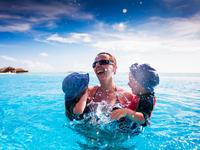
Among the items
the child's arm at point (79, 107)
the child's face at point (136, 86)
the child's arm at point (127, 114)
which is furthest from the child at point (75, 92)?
the child's face at point (136, 86)

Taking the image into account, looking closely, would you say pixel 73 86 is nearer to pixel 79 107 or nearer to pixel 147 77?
pixel 79 107

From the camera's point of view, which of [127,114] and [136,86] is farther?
[136,86]

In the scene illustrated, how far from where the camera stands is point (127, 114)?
2125 millimetres

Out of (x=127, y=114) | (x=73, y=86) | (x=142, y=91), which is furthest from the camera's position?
(x=142, y=91)

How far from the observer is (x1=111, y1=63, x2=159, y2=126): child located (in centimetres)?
219

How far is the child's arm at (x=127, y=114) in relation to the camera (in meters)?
2.10

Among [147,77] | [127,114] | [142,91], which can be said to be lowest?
[127,114]

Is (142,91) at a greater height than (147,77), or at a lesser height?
lesser

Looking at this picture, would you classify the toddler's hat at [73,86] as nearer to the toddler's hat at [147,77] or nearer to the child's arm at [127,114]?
the child's arm at [127,114]

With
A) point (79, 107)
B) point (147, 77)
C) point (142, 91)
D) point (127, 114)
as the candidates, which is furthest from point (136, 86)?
point (79, 107)

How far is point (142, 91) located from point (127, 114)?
0.59m

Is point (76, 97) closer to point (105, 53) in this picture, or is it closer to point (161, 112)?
point (105, 53)

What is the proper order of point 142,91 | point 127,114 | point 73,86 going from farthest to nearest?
1. point 142,91
2. point 73,86
3. point 127,114

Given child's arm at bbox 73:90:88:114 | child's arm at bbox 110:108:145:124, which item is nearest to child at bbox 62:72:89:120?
child's arm at bbox 73:90:88:114
